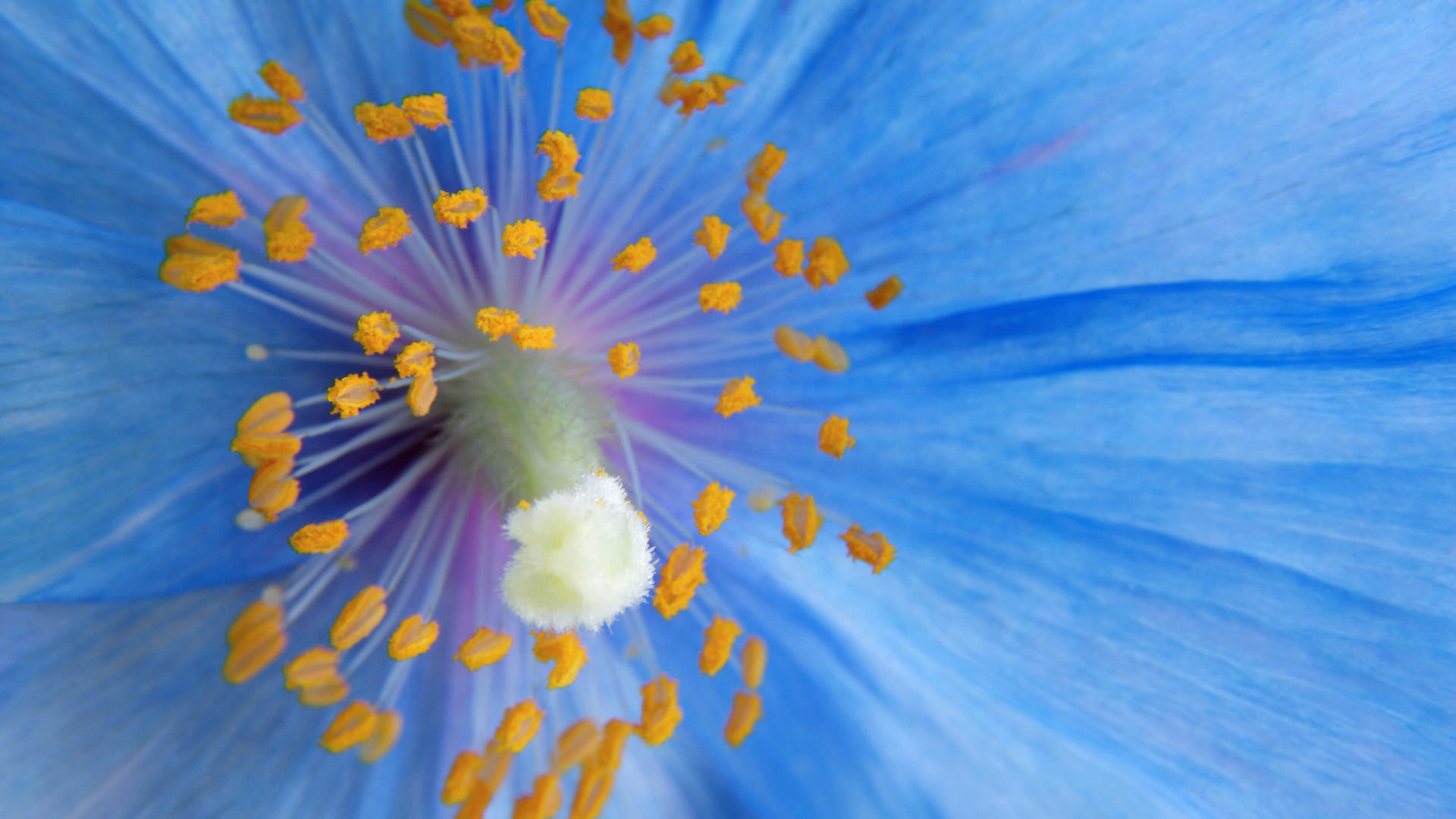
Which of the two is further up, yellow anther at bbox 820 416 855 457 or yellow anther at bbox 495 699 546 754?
yellow anther at bbox 820 416 855 457

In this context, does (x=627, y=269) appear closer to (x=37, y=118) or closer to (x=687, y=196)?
(x=687, y=196)

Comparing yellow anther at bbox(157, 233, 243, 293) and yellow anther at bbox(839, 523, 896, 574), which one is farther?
yellow anther at bbox(839, 523, 896, 574)

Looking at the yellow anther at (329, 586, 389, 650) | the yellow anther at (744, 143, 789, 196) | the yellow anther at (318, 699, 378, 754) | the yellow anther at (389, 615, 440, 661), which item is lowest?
the yellow anther at (318, 699, 378, 754)

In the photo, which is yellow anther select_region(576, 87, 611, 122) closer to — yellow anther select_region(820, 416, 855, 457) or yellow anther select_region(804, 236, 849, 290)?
yellow anther select_region(804, 236, 849, 290)

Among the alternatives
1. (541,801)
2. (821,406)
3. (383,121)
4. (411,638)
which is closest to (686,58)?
(383,121)

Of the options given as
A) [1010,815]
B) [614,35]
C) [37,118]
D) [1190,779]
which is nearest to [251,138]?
[37,118]

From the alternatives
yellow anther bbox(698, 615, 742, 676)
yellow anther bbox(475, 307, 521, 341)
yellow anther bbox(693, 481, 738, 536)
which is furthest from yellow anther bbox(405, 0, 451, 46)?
yellow anther bbox(698, 615, 742, 676)

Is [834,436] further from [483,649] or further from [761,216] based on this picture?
[483,649]
